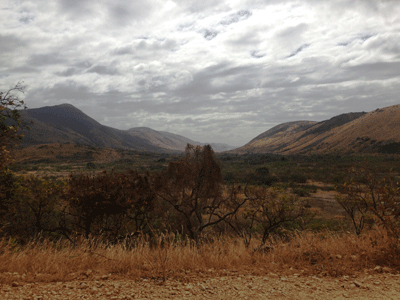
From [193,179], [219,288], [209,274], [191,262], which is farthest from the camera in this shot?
[193,179]

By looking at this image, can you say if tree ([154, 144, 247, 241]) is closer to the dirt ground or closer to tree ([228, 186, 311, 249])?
tree ([228, 186, 311, 249])

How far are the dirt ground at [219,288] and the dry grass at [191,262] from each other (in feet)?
0.65

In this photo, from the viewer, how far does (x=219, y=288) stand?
373cm

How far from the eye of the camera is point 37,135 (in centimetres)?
12638

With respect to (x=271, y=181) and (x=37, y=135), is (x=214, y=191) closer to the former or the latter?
(x=271, y=181)

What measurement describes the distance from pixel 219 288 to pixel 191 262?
842 mm

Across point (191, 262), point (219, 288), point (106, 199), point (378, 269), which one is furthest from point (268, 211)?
point (219, 288)

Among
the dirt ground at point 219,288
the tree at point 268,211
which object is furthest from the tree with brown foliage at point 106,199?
the dirt ground at point 219,288

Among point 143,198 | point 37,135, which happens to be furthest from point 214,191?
point 37,135

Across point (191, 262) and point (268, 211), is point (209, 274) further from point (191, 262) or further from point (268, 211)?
point (268, 211)

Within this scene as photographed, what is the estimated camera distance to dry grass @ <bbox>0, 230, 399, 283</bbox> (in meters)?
4.07

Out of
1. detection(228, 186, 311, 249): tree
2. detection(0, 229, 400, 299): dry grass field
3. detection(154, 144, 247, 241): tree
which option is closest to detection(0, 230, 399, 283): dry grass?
detection(0, 229, 400, 299): dry grass field

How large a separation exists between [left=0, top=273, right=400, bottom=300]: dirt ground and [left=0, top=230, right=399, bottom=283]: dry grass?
198 millimetres

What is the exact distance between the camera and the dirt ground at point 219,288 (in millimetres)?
3430
